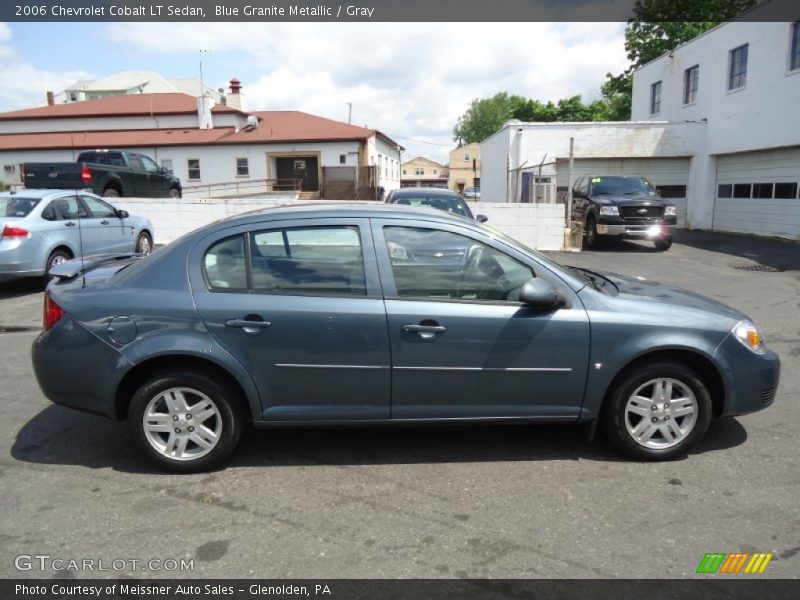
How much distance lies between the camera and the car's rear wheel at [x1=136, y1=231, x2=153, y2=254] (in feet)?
39.0

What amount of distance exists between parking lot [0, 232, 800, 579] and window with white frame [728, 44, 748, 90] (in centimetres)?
1877

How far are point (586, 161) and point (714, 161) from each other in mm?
4384

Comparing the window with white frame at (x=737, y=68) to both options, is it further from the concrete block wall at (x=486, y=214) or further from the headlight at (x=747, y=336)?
the headlight at (x=747, y=336)

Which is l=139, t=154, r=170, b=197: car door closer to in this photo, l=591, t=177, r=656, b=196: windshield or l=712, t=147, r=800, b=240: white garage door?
l=591, t=177, r=656, b=196: windshield

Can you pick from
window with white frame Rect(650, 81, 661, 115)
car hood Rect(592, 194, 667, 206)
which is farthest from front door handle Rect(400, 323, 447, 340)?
window with white frame Rect(650, 81, 661, 115)

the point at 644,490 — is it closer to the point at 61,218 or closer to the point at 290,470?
the point at 290,470

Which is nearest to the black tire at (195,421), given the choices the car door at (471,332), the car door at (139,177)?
the car door at (471,332)

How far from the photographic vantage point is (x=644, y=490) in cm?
350

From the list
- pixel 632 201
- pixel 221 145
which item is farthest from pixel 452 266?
pixel 221 145

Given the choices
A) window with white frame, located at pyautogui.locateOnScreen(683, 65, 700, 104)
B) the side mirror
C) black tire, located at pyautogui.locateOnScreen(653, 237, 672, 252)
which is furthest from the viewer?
window with white frame, located at pyautogui.locateOnScreen(683, 65, 700, 104)

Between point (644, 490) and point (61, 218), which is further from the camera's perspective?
point (61, 218)
